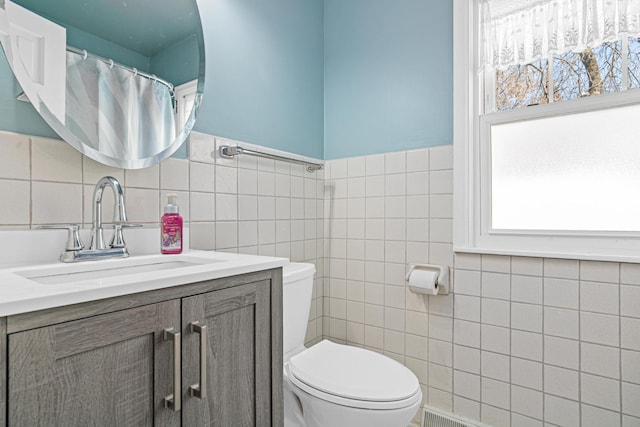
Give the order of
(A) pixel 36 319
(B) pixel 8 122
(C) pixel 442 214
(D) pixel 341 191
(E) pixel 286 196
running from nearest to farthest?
1. (A) pixel 36 319
2. (B) pixel 8 122
3. (C) pixel 442 214
4. (E) pixel 286 196
5. (D) pixel 341 191

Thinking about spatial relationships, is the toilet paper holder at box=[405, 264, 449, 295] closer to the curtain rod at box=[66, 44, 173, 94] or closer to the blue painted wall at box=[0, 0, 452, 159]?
the blue painted wall at box=[0, 0, 452, 159]

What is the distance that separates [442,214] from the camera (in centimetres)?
164

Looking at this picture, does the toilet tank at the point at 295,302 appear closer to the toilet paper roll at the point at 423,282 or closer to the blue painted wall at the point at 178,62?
the toilet paper roll at the point at 423,282

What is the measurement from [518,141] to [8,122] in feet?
6.00

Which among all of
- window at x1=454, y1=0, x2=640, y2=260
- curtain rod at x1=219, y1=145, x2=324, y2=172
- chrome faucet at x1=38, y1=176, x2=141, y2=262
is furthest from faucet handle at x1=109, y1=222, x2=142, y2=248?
window at x1=454, y1=0, x2=640, y2=260

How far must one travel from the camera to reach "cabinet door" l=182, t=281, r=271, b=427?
747 mm

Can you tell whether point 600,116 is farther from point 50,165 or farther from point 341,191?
point 50,165

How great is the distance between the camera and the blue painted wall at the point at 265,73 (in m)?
1.41

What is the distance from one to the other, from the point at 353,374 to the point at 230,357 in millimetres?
580

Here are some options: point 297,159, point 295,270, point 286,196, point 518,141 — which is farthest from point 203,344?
point 518,141

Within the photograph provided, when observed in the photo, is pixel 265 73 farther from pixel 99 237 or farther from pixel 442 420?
pixel 442 420

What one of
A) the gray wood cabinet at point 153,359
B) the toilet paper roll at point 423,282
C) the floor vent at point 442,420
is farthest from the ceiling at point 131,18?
the floor vent at point 442,420

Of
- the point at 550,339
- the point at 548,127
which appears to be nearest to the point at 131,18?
the point at 548,127

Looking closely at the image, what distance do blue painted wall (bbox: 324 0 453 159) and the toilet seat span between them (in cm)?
105
